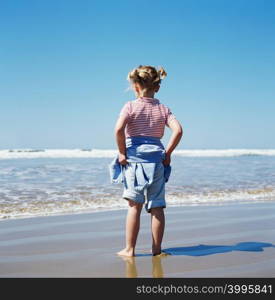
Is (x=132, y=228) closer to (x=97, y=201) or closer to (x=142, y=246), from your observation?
(x=142, y=246)

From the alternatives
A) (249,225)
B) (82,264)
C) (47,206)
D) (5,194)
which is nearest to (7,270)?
(82,264)

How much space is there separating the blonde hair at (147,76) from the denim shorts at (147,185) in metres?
0.74

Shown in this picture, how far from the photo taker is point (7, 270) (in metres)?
3.60

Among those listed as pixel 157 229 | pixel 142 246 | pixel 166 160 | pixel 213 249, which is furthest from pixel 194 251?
pixel 166 160

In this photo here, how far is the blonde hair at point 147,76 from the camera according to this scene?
4.17 metres

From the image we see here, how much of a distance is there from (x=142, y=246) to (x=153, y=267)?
2.82 ft

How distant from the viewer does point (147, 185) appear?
4.07 metres

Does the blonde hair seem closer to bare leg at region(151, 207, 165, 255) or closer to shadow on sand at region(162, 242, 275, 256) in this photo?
bare leg at region(151, 207, 165, 255)

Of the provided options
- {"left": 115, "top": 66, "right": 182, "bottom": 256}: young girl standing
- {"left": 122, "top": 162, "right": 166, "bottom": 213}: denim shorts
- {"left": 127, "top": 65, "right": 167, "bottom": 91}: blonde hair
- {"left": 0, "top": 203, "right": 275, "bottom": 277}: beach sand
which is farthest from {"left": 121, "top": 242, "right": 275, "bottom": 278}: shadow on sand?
{"left": 127, "top": 65, "right": 167, "bottom": 91}: blonde hair

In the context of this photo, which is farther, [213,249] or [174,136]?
[213,249]

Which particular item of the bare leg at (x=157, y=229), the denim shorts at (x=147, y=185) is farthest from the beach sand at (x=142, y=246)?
the denim shorts at (x=147, y=185)

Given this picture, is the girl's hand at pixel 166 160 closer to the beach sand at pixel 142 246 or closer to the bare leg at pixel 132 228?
the bare leg at pixel 132 228

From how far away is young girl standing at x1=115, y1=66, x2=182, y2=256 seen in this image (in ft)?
13.4
